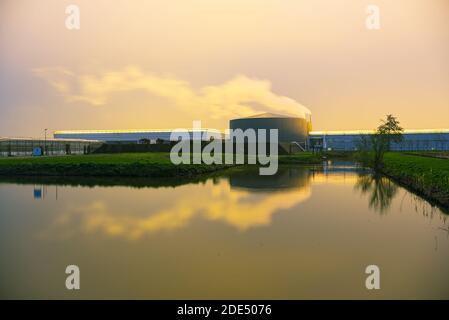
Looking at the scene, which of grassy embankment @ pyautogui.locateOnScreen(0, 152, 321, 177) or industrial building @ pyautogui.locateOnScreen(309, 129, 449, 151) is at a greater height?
industrial building @ pyautogui.locateOnScreen(309, 129, 449, 151)

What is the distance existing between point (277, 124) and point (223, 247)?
6483 cm

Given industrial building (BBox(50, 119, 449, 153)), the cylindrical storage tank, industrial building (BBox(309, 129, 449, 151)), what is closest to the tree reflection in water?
industrial building (BBox(50, 119, 449, 153))

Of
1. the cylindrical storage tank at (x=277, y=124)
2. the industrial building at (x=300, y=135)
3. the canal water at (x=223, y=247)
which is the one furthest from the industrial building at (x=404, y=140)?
the canal water at (x=223, y=247)

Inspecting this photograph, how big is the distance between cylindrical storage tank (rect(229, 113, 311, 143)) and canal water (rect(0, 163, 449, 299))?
188ft

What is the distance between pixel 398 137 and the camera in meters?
53.9

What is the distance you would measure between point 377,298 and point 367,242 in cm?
275

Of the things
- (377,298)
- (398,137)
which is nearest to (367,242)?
(377,298)

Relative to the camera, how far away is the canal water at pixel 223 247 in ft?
19.8

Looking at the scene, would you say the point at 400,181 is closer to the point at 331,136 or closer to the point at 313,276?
the point at 313,276

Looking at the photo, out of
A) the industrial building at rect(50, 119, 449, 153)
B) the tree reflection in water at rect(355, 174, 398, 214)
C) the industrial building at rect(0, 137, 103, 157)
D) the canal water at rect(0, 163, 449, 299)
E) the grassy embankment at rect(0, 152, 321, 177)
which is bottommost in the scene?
the canal water at rect(0, 163, 449, 299)

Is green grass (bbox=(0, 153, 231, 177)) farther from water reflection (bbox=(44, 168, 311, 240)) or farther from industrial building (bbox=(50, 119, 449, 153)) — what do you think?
industrial building (bbox=(50, 119, 449, 153))

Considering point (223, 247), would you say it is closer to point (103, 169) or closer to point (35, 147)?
point (103, 169)

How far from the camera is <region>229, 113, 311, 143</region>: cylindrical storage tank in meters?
71.2

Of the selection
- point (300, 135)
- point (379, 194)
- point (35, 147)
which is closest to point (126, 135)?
point (35, 147)
